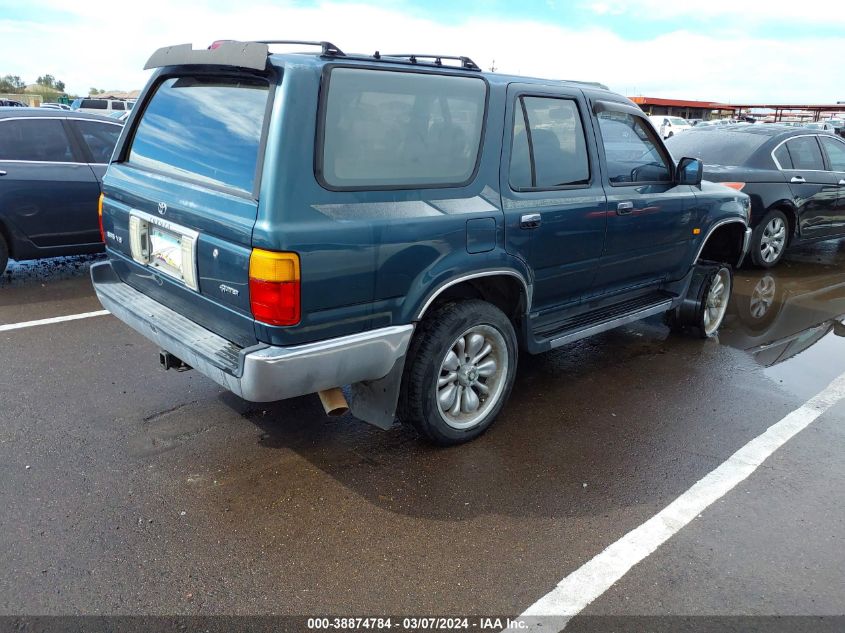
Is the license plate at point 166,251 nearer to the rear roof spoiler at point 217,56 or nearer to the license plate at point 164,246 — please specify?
the license plate at point 164,246

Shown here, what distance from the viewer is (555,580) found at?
8.89ft

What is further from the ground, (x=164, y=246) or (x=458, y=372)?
(x=164, y=246)

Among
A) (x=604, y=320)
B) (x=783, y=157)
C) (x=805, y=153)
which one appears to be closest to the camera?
(x=604, y=320)

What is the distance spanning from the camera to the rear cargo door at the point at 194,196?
288 centimetres

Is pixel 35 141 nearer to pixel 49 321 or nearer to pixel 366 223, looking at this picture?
pixel 49 321

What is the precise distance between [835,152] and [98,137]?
30.4ft

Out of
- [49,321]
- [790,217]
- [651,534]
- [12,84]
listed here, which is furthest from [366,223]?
[12,84]

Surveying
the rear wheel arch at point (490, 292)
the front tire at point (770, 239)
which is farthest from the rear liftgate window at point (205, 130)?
the front tire at point (770, 239)

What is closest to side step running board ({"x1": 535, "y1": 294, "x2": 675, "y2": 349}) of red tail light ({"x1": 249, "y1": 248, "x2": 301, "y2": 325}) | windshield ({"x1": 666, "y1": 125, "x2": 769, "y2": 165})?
red tail light ({"x1": 249, "y1": 248, "x2": 301, "y2": 325})

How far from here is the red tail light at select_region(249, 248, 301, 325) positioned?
2.71 m

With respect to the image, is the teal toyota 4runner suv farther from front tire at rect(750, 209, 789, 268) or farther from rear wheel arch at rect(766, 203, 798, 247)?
rear wheel arch at rect(766, 203, 798, 247)

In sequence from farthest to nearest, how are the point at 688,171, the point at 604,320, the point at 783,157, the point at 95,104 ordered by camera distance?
the point at 95,104, the point at 783,157, the point at 688,171, the point at 604,320

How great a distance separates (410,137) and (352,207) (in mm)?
530

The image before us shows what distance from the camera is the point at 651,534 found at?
3027 mm
